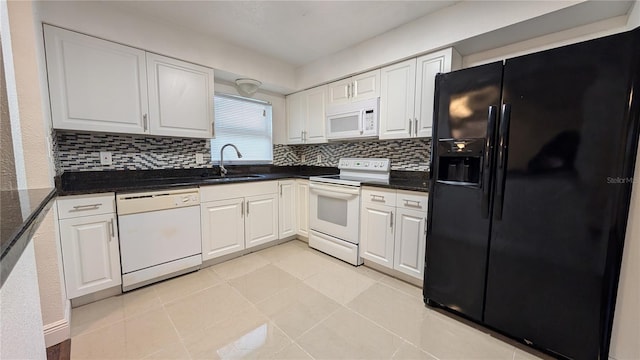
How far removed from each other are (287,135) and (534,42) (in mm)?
2787

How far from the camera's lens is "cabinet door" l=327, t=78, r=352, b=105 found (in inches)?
112

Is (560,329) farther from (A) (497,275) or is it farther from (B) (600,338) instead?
(A) (497,275)

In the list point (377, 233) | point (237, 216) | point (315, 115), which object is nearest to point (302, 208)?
point (237, 216)

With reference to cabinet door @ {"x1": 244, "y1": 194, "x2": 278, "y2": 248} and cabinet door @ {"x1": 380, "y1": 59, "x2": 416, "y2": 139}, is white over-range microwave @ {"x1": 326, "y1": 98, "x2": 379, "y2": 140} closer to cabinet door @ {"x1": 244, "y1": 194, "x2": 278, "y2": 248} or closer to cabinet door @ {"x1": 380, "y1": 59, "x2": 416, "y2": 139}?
cabinet door @ {"x1": 380, "y1": 59, "x2": 416, "y2": 139}

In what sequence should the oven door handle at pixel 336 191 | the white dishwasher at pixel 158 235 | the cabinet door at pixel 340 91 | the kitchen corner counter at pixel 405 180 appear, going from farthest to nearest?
the cabinet door at pixel 340 91 → the oven door handle at pixel 336 191 → the kitchen corner counter at pixel 405 180 → the white dishwasher at pixel 158 235

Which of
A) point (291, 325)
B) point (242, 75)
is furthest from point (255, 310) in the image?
point (242, 75)

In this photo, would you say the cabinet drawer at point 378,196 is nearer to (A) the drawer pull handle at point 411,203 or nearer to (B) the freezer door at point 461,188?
(A) the drawer pull handle at point 411,203

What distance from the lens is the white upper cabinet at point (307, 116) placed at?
315 cm

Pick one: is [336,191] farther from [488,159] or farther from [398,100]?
[488,159]

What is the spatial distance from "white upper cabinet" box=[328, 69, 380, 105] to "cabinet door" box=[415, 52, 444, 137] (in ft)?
1.44

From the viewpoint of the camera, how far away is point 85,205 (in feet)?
5.90

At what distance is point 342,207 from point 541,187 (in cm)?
163

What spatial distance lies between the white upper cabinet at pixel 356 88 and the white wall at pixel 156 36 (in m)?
0.77

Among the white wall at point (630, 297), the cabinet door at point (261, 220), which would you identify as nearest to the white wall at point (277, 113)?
the cabinet door at point (261, 220)
